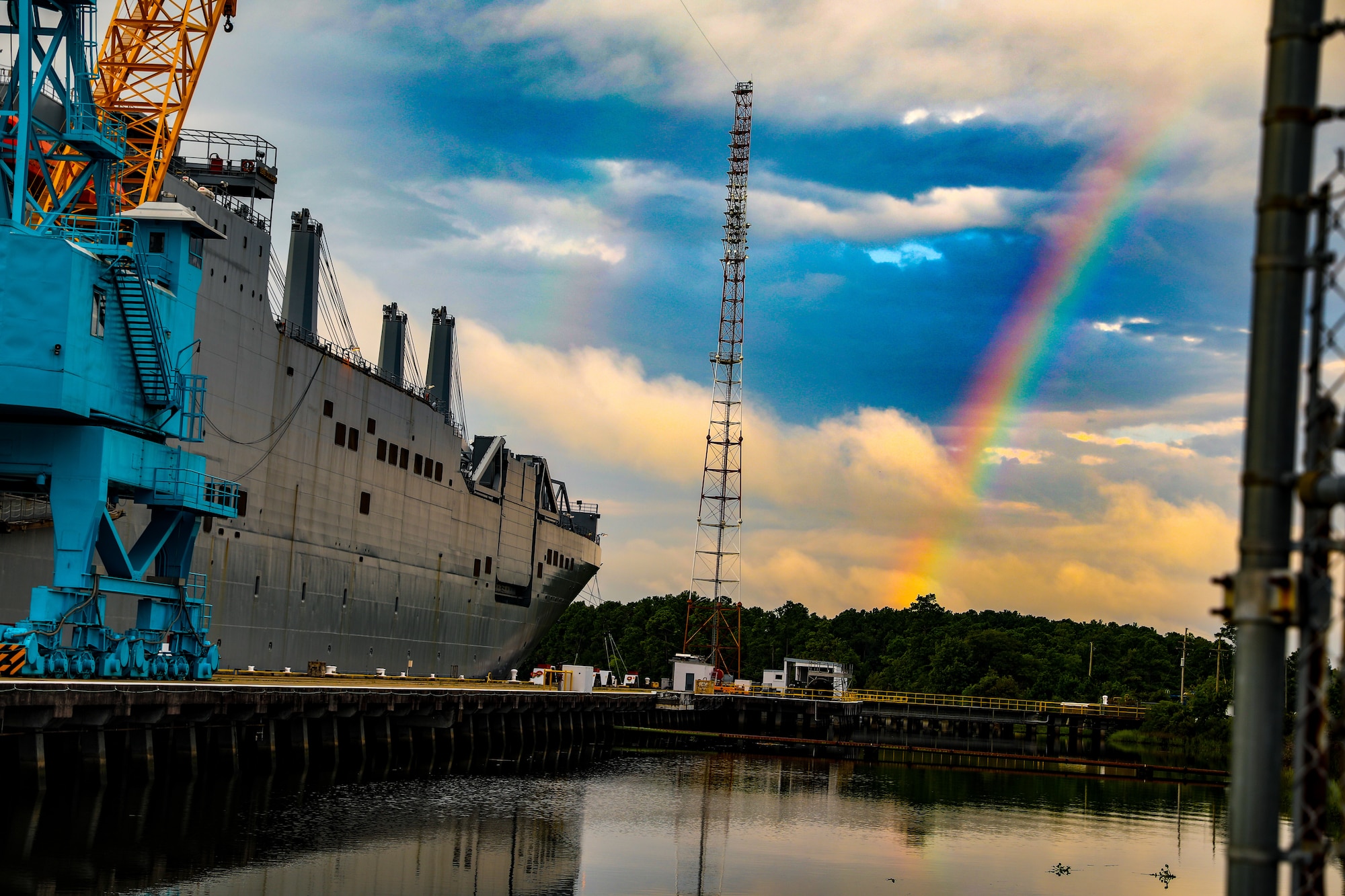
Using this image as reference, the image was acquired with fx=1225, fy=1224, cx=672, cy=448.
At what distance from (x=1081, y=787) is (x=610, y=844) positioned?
30316 mm

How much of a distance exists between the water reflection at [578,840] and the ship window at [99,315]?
40.0 feet

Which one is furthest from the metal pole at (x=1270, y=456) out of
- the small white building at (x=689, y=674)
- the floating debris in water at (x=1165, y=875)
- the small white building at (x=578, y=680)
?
the small white building at (x=689, y=674)

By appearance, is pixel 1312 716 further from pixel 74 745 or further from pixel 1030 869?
pixel 74 745

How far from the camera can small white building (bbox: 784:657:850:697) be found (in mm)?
88125

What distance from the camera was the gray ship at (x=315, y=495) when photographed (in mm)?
45750

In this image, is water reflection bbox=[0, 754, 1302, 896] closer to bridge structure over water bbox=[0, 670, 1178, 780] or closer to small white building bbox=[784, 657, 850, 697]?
bridge structure over water bbox=[0, 670, 1178, 780]

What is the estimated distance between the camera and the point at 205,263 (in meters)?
45.8

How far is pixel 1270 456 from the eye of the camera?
4617mm

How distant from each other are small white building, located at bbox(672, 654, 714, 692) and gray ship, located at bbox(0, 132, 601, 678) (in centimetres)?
1103

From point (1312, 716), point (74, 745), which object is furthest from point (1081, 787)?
point (1312, 716)

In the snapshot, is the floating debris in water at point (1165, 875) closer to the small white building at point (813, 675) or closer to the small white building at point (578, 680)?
the small white building at point (578, 680)

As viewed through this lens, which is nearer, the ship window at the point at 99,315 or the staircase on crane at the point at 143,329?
the ship window at the point at 99,315

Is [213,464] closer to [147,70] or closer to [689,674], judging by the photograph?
[147,70]

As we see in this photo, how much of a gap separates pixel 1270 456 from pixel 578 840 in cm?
2900
